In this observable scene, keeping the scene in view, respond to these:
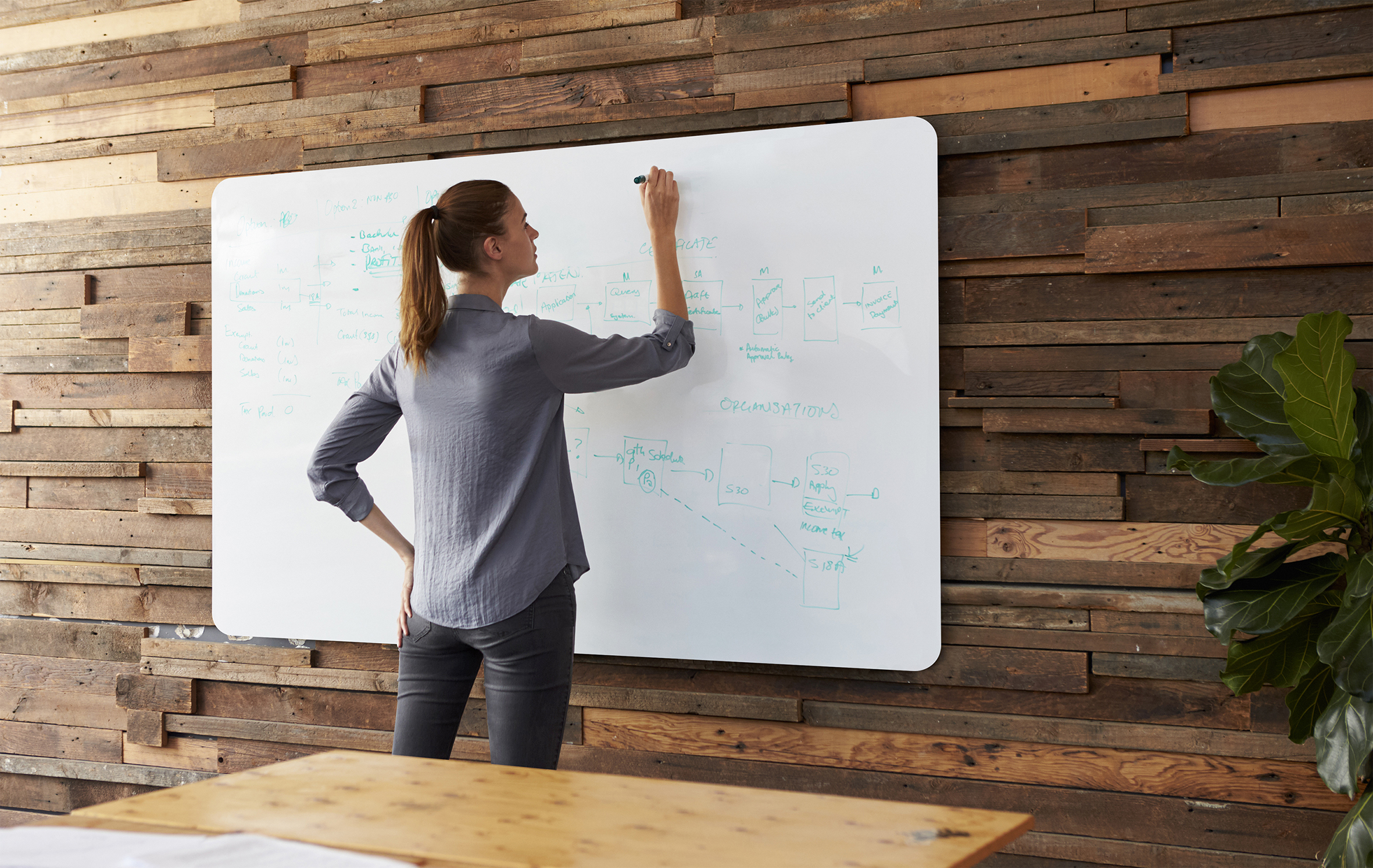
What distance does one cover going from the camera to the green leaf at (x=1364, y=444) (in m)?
1.57

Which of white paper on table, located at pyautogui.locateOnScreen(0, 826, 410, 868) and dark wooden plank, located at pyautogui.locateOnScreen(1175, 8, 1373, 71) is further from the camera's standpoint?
dark wooden plank, located at pyautogui.locateOnScreen(1175, 8, 1373, 71)

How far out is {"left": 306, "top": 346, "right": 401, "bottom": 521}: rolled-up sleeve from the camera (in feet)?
6.22

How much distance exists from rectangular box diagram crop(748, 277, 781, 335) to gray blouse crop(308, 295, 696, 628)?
1.41 feet

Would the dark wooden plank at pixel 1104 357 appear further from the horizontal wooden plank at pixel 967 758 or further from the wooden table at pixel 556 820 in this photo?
the wooden table at pixel 556 820

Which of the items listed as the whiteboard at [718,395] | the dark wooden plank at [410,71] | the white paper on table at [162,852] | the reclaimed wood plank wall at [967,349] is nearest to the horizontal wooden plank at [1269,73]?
the reclaimed wood plank wall at [967,349]

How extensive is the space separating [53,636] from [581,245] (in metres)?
1.86

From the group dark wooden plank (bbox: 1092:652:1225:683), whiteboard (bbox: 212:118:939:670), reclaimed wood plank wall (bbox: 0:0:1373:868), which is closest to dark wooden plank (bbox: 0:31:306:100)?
reclaimed wood plank wall (bbox: 0:0:1373:868)

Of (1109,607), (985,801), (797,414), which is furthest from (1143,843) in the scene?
(797,414)

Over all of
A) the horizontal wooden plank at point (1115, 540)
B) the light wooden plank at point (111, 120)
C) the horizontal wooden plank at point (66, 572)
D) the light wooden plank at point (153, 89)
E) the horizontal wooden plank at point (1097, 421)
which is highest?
the light wooden plank at point (153, 89)

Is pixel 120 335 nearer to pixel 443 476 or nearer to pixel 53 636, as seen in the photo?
pixel 53 636

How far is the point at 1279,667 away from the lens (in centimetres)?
165

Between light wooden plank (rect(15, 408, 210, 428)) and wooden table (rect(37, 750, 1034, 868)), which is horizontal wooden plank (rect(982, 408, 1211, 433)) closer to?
wooden table (rect(37, 750, 1034, 868))

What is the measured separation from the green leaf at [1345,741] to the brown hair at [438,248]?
160 centimetres

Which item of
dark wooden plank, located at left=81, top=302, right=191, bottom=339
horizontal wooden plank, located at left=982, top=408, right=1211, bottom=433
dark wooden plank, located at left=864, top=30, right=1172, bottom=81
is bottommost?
horizontal wooden plank, located at left=982, top=408, right=1211, bottom=433
